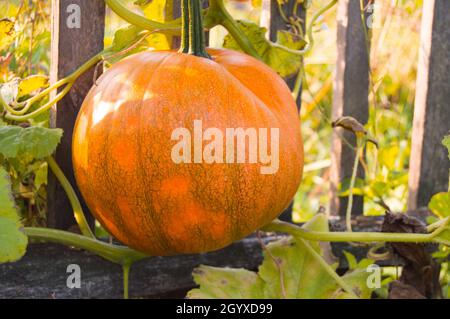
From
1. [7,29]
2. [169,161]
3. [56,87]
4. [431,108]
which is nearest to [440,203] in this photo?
[431,108]

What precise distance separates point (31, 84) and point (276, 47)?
570mm

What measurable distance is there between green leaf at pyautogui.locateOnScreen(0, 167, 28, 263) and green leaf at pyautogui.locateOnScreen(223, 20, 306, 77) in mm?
707

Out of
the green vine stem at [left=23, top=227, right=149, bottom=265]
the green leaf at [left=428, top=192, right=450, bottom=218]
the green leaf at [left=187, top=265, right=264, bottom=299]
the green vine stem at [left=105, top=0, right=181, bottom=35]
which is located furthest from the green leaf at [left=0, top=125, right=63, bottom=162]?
the green leaf at [left=428, top=192, right=450, bottom=218]

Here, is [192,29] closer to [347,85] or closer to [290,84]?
[290,84]

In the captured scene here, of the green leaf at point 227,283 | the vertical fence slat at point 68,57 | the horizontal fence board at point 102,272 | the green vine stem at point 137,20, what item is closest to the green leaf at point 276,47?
the green vine stem at point 137,20

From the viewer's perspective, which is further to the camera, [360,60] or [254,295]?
[360,60]

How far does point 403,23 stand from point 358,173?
1271mm

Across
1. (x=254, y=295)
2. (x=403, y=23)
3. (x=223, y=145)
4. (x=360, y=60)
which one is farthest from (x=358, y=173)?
(x=403, y=23)

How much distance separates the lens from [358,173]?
2127 millimetres

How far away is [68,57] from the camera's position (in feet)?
5.22

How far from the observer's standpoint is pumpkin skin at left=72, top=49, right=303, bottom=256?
1.29 meters
